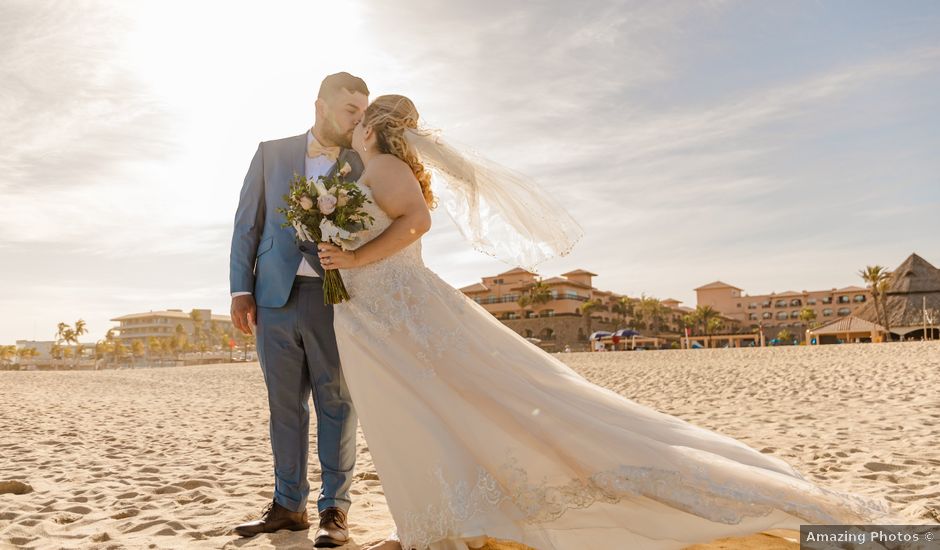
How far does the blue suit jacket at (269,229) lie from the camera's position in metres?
3.48

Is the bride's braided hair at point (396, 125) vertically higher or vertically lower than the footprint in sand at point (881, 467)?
higher

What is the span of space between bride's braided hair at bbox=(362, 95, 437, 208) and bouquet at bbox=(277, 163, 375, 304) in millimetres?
237

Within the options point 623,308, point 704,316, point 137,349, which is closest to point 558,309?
point 623,308

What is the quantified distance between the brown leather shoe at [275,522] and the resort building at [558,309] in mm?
61752

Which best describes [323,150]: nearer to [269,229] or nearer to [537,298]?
[269,229]

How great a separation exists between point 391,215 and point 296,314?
81 cm

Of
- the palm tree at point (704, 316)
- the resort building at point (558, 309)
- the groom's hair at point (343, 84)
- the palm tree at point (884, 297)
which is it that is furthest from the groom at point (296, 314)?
the palm tree at point (704, 316)

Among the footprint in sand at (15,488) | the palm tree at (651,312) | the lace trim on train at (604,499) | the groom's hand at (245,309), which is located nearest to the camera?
the lace trim on train at (604,499)

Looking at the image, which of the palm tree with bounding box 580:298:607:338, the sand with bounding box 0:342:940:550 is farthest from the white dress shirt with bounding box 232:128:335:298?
the palm tree with bounding box 580:298:607:338

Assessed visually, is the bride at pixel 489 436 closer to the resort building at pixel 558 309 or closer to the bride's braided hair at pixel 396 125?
the bride's braided hair at pixel 396 125

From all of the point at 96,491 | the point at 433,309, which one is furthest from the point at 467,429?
the point at 96,491

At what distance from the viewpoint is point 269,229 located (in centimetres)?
359

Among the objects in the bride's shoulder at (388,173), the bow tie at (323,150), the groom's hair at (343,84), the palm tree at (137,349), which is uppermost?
the groom's hair at (343,84)

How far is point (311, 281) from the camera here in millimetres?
3475
